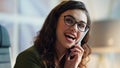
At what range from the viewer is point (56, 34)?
1267 mm

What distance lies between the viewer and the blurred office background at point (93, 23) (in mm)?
2275

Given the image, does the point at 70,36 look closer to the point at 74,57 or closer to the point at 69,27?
the point at 69,27

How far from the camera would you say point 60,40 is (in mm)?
1239

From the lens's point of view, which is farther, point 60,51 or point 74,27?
point 60,51

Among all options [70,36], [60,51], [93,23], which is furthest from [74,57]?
[93,23]

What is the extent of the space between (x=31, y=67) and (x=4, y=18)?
1124mm

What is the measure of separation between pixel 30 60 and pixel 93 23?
67.4 inches

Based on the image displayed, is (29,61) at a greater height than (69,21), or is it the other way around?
(69,21)

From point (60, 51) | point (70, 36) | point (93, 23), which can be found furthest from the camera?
point (93, 23)

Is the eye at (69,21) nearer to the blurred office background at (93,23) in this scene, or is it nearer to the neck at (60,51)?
the neck at (60,51)

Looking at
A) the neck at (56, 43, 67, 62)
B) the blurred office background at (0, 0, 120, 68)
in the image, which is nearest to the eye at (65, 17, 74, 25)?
the neck at (56, 43, 67, 62)

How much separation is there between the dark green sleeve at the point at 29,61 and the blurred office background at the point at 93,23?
1.04 metres

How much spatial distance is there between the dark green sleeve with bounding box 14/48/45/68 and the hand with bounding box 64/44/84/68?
180 millimetres

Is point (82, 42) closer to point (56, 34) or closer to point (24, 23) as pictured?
point (56, 34)
